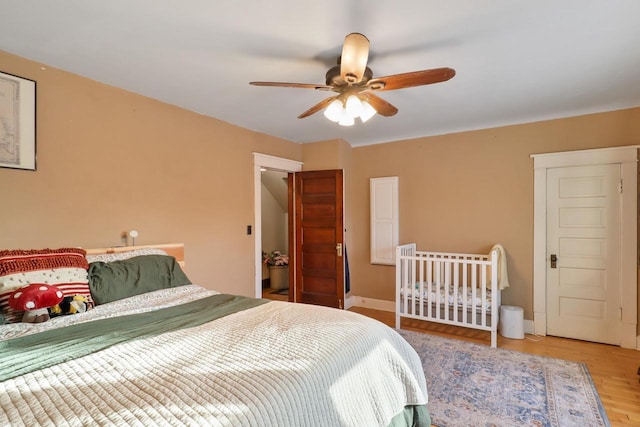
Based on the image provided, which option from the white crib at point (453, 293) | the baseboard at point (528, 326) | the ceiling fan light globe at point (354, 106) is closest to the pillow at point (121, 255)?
the ceiling fan light globe at point (354, 106)

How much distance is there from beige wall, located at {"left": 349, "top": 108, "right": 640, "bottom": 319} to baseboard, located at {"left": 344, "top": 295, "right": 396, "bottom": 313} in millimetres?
76

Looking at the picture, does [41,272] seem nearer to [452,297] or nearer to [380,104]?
[380,104]

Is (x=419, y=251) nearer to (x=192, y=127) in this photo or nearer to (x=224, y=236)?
(x=224, y=236)

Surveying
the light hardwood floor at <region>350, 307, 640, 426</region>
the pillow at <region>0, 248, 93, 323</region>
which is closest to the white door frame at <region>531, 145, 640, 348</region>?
the light hardwood floor at <region>350, 307, 640, 426</region>

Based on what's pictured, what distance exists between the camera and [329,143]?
4.23 metres

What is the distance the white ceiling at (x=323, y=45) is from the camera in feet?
5.17

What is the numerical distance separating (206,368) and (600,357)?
352cm

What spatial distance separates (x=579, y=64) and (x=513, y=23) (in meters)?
0.88

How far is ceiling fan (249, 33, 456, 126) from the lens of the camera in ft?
5.22

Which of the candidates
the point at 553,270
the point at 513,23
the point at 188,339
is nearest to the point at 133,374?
the point at 188,339

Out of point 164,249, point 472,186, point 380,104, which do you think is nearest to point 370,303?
point 472,186

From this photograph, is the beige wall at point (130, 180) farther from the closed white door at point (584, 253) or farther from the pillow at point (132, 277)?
the closed white door at point (584, 253)

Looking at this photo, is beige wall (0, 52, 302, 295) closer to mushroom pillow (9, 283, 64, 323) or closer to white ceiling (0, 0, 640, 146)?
white ceiling (0, 0, 640, 146)

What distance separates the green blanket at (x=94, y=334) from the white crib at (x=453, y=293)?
2.11m
